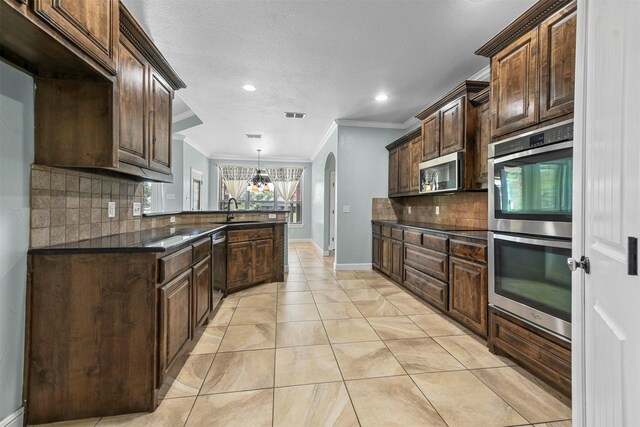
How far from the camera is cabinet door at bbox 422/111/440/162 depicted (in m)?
3.37

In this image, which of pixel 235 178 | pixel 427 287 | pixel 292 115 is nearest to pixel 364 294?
pixel 427 287

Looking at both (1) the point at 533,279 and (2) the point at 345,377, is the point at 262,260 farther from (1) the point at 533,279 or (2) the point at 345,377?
(1) the point at 533,279

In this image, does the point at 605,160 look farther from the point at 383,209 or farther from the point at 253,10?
the point at 383,209

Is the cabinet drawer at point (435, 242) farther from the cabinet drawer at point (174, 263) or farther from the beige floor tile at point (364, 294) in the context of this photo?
the cabinet drawer at point (174, 263)

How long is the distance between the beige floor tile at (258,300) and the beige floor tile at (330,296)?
538 millimetres

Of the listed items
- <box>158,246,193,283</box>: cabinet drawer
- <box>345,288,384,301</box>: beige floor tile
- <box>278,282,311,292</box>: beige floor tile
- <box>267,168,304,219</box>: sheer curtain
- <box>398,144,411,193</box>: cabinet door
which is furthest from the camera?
<box>267,168,304,219</box>: sheer curtain

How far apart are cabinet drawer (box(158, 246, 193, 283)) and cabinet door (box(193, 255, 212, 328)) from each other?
0.65ft

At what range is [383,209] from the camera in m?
5.10

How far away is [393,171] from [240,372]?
3886mm

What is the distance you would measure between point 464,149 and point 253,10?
2.36 m

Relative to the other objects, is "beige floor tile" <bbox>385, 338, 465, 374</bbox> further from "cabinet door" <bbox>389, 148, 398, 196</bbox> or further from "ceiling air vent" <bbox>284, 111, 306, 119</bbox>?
"ceiling air vent" <bbox>284, 111, 306, 119</bbox>

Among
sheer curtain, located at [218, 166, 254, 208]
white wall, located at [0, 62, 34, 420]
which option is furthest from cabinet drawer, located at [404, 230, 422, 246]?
sheer curtain, located at [218, 166, 254, 208]

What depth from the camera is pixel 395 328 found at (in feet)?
8.59

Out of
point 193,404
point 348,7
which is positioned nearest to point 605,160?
point 348,7
